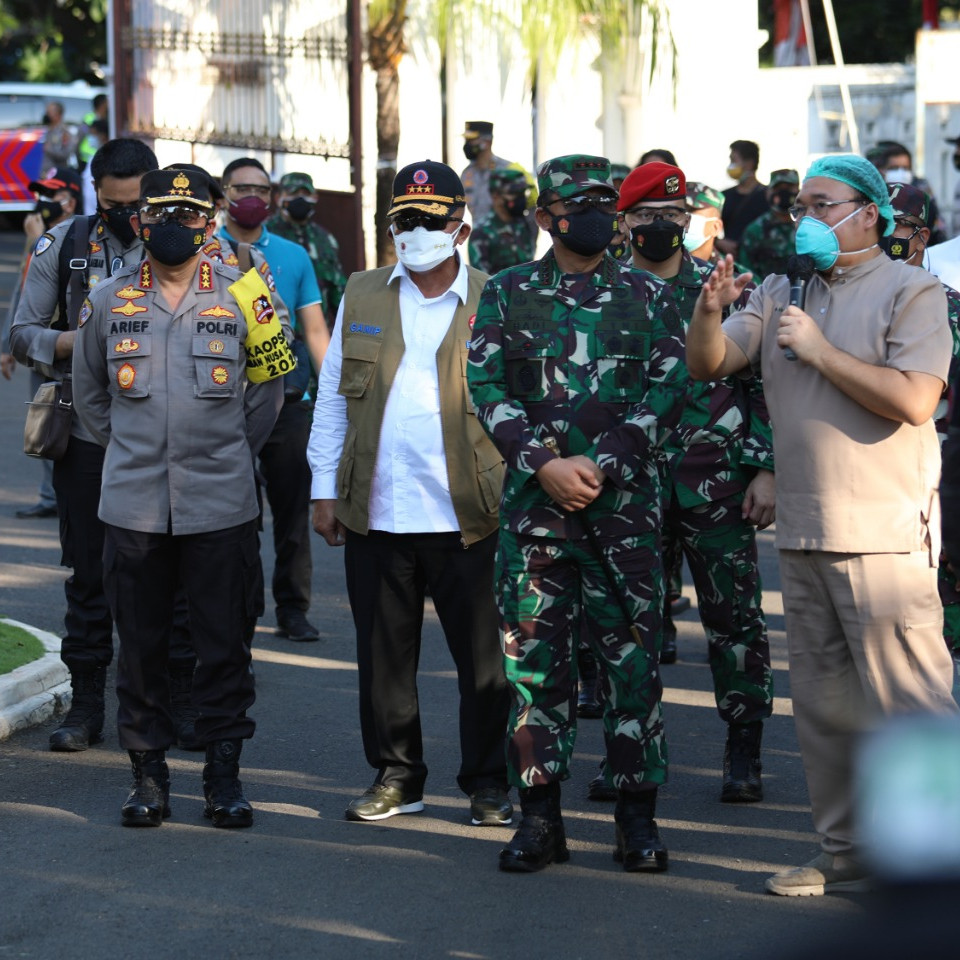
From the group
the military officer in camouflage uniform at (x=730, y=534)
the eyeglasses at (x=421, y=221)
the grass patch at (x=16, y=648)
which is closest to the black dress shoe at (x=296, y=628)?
the grass patch at (x=16, y=648)

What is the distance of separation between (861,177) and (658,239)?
1.43 meters

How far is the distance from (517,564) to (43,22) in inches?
1483

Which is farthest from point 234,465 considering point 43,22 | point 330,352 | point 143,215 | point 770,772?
point 43,22

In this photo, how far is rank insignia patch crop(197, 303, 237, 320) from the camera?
5.98 metres

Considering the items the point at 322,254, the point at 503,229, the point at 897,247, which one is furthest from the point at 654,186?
the point at 503,229

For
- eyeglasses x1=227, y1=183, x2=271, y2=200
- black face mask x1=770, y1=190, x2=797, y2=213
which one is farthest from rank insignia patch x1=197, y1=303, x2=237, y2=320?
black face mask x1=770, y1=190, x2=797, y2=213

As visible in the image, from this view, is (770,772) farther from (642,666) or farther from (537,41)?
(537,41)

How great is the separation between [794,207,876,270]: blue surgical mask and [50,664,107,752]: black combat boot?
135 inches

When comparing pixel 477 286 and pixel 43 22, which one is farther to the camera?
pixel 43 22

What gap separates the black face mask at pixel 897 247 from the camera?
6552mm

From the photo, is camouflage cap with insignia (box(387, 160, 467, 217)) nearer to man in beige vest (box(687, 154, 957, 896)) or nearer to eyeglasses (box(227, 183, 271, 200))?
man in beige vest (box(687, 154, 957, 896))

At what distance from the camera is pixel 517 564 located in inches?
217

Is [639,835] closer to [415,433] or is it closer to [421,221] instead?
[415,433]

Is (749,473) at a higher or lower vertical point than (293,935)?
higher
